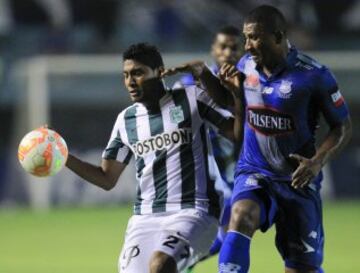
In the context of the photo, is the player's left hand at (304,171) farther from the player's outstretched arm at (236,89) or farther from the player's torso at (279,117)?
the player's outstretched arm at (236,89)

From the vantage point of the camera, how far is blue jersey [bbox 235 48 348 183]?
682 cm

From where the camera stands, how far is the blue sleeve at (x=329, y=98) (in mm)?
6785

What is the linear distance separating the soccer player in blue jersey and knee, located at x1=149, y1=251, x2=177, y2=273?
564 mm

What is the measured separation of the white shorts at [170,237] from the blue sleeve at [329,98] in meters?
1.03

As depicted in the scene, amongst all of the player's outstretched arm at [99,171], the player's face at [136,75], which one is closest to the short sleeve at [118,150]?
the player's outstretched arm at [99,171]

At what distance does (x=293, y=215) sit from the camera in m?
6.93

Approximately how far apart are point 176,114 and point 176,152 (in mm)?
272

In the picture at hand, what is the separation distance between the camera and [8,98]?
21.4 m

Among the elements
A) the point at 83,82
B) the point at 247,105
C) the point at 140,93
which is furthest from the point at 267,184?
the point at 83,82

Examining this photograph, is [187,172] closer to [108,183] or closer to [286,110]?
[108,183]

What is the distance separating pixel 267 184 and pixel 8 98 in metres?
15.1

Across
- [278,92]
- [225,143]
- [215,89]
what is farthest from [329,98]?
[225,143]

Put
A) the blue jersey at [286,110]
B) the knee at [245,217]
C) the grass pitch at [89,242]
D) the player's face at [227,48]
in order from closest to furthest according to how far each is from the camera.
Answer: the knee at [245,217]
the blue jersey at [286,110]
the player's face at [227,48]
the grass pitch at [89,242]

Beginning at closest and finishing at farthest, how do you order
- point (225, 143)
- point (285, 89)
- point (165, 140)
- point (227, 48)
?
point (285, 89) < point (165, 140) < point (225, 143) < point (227, 48)
